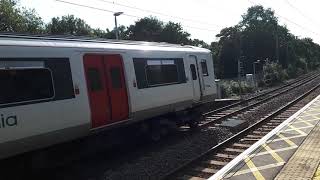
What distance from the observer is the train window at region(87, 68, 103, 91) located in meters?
11.1

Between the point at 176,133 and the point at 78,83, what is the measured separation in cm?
659

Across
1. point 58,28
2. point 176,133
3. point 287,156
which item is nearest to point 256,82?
point 176,133

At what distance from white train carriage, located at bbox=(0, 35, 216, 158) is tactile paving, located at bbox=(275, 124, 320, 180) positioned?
4.45 meters

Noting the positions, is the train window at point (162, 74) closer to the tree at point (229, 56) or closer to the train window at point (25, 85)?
the train window at point (25, 85)

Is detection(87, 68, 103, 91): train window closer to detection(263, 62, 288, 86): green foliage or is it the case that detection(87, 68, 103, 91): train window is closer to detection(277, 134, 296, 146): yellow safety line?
detection(277, 134, 296, 146): yellow safety line

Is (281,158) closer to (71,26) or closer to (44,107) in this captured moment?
(44,107)

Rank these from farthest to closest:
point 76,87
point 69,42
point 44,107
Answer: point 69,42 < point 76,87 < point 44,107

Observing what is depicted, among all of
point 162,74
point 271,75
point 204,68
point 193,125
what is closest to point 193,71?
point 204,68

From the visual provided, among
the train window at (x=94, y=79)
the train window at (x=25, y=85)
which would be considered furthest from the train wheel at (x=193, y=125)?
the train window at (x=25, y=85)

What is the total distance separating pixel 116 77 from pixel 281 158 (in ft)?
15.6

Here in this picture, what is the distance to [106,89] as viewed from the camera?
1163 cm

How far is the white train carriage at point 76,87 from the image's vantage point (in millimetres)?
8914

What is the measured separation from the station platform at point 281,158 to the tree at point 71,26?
238 ft

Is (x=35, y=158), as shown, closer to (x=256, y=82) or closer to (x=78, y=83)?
(x=78, y=83)
